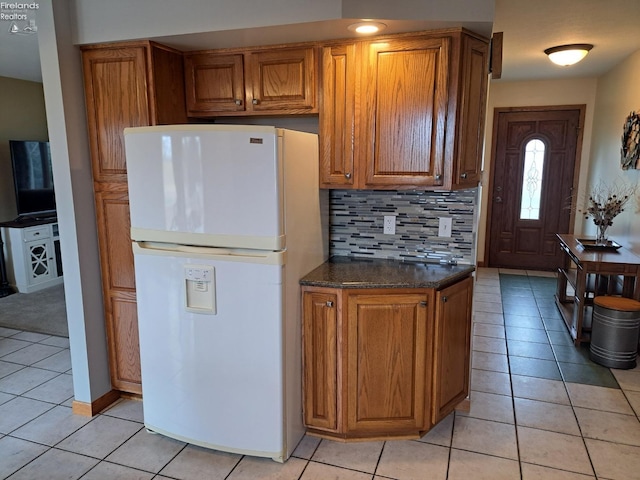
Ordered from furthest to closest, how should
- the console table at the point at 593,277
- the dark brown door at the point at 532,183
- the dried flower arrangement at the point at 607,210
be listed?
the dark brown door at the point at 532,183 < the dried flower arrangement at the point at 607,210 < the console table at the point at 593,277

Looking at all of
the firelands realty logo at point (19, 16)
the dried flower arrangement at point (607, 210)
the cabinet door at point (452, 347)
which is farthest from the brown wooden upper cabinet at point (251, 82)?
the dried flower arrangement at point (607, 210)

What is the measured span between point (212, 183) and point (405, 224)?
1.17 meters

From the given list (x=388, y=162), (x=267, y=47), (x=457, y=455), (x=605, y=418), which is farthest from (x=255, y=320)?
(x=605, y=418)

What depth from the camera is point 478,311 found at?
4.38 m

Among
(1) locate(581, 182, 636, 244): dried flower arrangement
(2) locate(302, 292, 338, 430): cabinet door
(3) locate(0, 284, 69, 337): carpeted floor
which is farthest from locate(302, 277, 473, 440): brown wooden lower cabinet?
(3) locate(0, 284, 69, 337): carpeted floor

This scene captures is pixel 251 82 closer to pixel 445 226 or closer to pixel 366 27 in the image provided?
pixel 366 27

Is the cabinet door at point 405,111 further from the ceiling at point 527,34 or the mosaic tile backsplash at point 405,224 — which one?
the mosaic tile backsplash at point 405,224

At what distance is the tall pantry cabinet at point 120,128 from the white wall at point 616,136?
12.9ft

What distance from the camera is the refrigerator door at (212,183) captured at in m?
1.96

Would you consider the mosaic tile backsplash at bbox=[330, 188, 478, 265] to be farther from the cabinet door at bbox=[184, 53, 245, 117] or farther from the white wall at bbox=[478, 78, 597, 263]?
the white wall at bbox=[478, 78, 597, 263]

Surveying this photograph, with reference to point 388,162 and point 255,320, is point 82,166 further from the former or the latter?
point 388,162

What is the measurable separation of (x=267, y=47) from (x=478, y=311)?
10.5ft

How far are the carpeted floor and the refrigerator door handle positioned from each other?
2.22m

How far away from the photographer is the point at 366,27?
6.83ft
